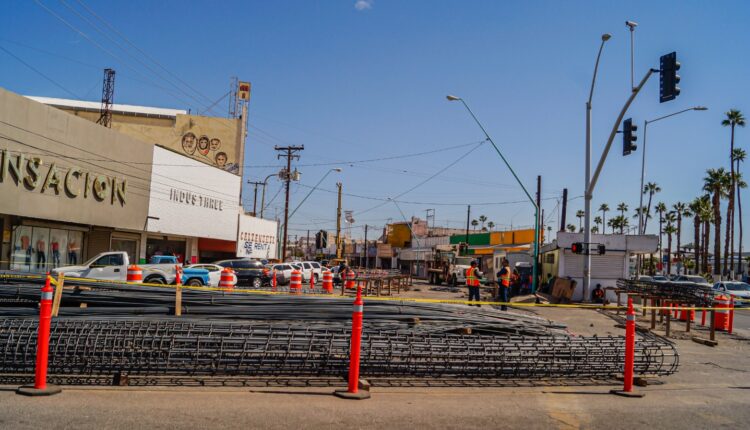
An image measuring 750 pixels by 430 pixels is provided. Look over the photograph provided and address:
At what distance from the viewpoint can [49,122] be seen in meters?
27.4

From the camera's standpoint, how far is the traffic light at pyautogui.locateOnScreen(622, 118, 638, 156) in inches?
787

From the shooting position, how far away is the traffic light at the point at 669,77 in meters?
16.2

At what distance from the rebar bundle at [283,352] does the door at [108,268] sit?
13.6 meters

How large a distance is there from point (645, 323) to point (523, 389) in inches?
475

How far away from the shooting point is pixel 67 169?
28156 millimetres

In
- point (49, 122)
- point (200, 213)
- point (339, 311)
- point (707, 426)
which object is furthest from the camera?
point (200, 213)

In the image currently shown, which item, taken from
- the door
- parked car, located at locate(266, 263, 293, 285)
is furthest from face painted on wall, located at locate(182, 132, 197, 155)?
the door

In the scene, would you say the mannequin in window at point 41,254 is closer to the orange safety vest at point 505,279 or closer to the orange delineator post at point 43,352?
the orange safety vest at point 505,279

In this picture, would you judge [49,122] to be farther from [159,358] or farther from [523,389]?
[523,389]

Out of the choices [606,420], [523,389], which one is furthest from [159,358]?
[606,420]

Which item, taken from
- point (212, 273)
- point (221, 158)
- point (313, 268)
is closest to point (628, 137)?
point (212, 273)

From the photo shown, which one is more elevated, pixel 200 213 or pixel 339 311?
pixel 200 213

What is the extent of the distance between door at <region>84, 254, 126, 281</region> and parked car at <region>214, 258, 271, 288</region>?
9.55 meters

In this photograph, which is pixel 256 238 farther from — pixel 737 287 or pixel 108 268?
pixel 737 287
